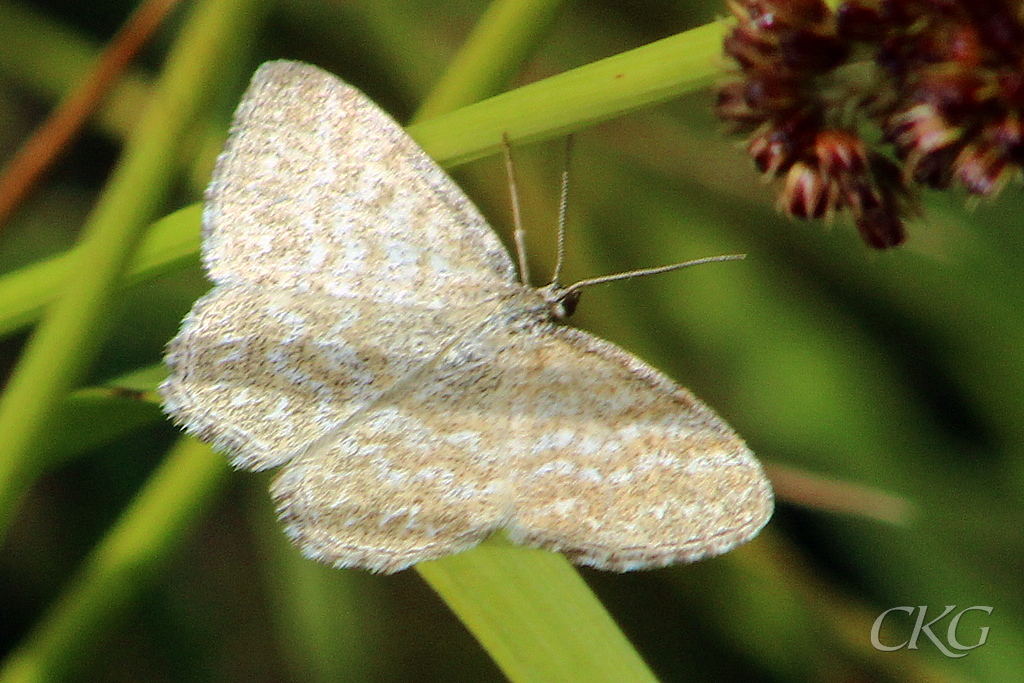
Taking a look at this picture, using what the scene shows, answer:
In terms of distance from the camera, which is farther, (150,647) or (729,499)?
(150,647)

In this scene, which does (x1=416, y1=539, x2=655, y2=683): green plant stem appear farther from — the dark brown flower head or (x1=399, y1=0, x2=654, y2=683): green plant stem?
the dark brown flower head

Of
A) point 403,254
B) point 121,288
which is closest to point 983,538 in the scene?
point 403,254

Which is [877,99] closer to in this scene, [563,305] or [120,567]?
[563,305]

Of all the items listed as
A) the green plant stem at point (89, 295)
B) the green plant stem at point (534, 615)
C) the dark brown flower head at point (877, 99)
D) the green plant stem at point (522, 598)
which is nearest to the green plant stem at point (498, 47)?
the green plant stem at point (522, 598)

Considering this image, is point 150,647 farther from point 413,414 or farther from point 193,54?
point 193,54

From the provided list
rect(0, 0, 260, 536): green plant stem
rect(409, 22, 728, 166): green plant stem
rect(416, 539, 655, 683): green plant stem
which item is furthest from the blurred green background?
rect(416, 539, 655, 683): green plant stem
